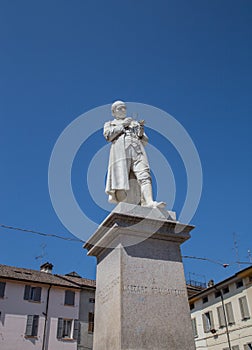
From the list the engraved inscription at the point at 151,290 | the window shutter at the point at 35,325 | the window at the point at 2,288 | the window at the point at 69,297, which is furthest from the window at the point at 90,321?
the engraved inscription at the point at 151,290

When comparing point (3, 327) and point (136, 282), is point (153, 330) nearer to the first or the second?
point (136, 282)

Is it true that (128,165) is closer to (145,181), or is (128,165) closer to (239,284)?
→ (145,181)

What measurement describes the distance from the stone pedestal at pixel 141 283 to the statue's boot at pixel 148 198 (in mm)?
120

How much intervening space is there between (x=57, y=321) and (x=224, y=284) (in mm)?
13604

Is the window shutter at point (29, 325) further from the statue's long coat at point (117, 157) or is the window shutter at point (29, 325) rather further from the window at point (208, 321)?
the statue's long coat at point (117, 157)

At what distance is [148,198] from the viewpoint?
5.73 meters

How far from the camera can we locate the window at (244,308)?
83.6 feet

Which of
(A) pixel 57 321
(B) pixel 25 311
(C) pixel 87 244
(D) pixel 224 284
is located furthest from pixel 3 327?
(C) pixel 87 244

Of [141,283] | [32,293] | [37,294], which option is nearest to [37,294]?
[37,294]

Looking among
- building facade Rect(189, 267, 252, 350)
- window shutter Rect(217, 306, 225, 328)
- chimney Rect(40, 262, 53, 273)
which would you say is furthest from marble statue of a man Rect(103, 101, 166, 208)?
chimney Rect(40, 262, 53, 273)

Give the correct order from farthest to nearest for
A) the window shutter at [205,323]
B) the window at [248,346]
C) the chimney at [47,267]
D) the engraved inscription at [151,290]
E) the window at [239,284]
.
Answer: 1. the chimney at [47,267]
2. the window shutter at [205,323]
3. the window at [239,284]
4. the window at [248,346]
5. the engraved inscription at [151,290]

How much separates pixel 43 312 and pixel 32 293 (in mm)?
1718

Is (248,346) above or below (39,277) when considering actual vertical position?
below

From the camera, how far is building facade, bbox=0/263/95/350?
85.7 feet
